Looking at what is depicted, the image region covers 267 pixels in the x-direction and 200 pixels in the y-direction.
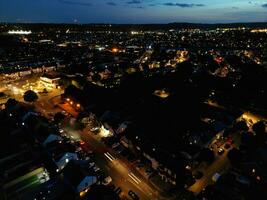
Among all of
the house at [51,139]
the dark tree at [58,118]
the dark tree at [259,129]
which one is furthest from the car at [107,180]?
the dark tree at [259,129]

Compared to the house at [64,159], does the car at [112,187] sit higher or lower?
lower

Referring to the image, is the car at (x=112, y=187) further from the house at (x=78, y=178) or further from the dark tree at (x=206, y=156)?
the dark tree at (x=206, y=156)

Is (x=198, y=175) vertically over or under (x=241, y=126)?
under

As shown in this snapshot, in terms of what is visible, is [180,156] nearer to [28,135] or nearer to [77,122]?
[77,122]

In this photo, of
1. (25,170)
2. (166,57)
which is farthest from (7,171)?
(166,57)

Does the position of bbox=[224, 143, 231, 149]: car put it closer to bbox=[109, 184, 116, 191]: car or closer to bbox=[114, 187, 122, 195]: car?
bbox=[114, 187, 122, 195]: car

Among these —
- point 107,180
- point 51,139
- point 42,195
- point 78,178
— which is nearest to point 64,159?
point 78,178

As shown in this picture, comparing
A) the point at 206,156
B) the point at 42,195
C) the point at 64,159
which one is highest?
the point at 64,159

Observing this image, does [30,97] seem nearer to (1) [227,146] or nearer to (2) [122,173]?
(2) [122,173]
